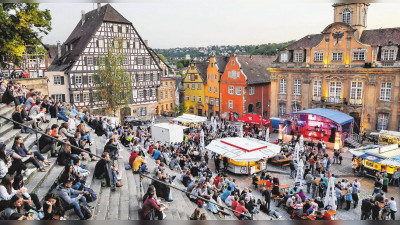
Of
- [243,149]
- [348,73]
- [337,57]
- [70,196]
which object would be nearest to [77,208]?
[70,196]

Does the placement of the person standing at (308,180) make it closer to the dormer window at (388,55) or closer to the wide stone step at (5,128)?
the wide stone step at (5,128)

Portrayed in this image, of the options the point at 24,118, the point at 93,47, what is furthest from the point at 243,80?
the point at 24,118

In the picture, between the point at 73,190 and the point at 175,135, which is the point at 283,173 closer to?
the point at 175,135

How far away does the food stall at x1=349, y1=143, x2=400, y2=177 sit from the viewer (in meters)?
17.1

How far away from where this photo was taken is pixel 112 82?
31391mm

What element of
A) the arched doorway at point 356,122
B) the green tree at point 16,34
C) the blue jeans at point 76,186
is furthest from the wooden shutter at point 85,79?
the blue jeans at point 76,186

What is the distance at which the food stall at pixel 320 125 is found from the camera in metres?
26.1

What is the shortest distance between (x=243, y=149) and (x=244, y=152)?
0.91ft

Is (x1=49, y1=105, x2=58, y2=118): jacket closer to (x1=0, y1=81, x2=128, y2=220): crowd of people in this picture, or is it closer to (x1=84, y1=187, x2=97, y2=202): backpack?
(x1=0, y1=81, x2=128, y2=220): crowd of people

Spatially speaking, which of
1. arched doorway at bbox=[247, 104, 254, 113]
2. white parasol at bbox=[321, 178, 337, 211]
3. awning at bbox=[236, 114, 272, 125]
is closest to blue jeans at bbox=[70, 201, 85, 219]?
white parasol at bbox=[321, 178, 337, 211]

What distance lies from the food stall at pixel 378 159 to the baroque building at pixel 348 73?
34.3 feet

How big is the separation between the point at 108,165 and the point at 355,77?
88.2 ft

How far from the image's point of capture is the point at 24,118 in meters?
12.0

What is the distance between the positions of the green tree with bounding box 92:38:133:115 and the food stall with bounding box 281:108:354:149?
1670 cm
